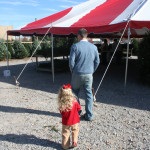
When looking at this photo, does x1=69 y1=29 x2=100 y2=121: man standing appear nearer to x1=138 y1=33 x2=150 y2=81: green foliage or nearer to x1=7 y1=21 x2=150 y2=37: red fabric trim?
x1=7 y1=21 x2=150 y2=37: red fabric trim

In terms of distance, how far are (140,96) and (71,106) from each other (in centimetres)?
340

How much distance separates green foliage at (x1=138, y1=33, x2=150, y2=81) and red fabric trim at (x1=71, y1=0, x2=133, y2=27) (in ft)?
3.99

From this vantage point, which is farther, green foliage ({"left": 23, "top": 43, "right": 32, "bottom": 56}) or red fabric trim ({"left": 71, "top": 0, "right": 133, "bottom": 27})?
green foliage ({"left": 23, "top": 43, "right": 32, "bottom": 56})

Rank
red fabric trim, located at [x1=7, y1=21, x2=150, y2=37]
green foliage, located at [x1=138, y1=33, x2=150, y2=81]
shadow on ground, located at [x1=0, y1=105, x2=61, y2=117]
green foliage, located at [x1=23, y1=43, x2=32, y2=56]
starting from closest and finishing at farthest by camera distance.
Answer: shadow on ground, located at [x1=0, y1=105, x2=61, y2=117], red fabric trim, located at [x1=7, y1=21, x2=150, y2=37], green foliage, located at [x1=138, y1=33, x2=150, y2=81], green foliage, located at [x1=23, y1=43, x2=32, y2=56]

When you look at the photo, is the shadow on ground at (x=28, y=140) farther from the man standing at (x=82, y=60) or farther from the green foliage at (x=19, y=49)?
the green foliage at (x=19, y=49)

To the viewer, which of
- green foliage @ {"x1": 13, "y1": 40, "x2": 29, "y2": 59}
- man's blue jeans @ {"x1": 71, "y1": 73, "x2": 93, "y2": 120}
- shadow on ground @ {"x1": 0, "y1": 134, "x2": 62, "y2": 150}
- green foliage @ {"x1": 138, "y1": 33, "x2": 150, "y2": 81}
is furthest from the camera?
green foliage @ {"x1": 13, "y1": 40, "x2": 29, "y2": 59}

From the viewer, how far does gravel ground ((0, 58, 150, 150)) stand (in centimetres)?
316

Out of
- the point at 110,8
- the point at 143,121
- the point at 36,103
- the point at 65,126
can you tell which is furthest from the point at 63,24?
the point at 65,126

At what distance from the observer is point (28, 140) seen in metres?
3.28

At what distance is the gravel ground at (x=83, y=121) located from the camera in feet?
10.4

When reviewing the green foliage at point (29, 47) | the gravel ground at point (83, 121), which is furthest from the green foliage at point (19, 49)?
the gravel ground at point (83, 121)

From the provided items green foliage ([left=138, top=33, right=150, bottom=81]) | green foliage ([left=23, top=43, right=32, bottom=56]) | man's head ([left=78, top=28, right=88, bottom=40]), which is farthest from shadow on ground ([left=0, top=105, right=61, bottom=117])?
green foliage ([left=23, top=43, right=32, bottom=56])

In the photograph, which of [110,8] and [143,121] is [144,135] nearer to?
[143,121]

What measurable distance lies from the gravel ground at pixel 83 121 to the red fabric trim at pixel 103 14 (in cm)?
207
